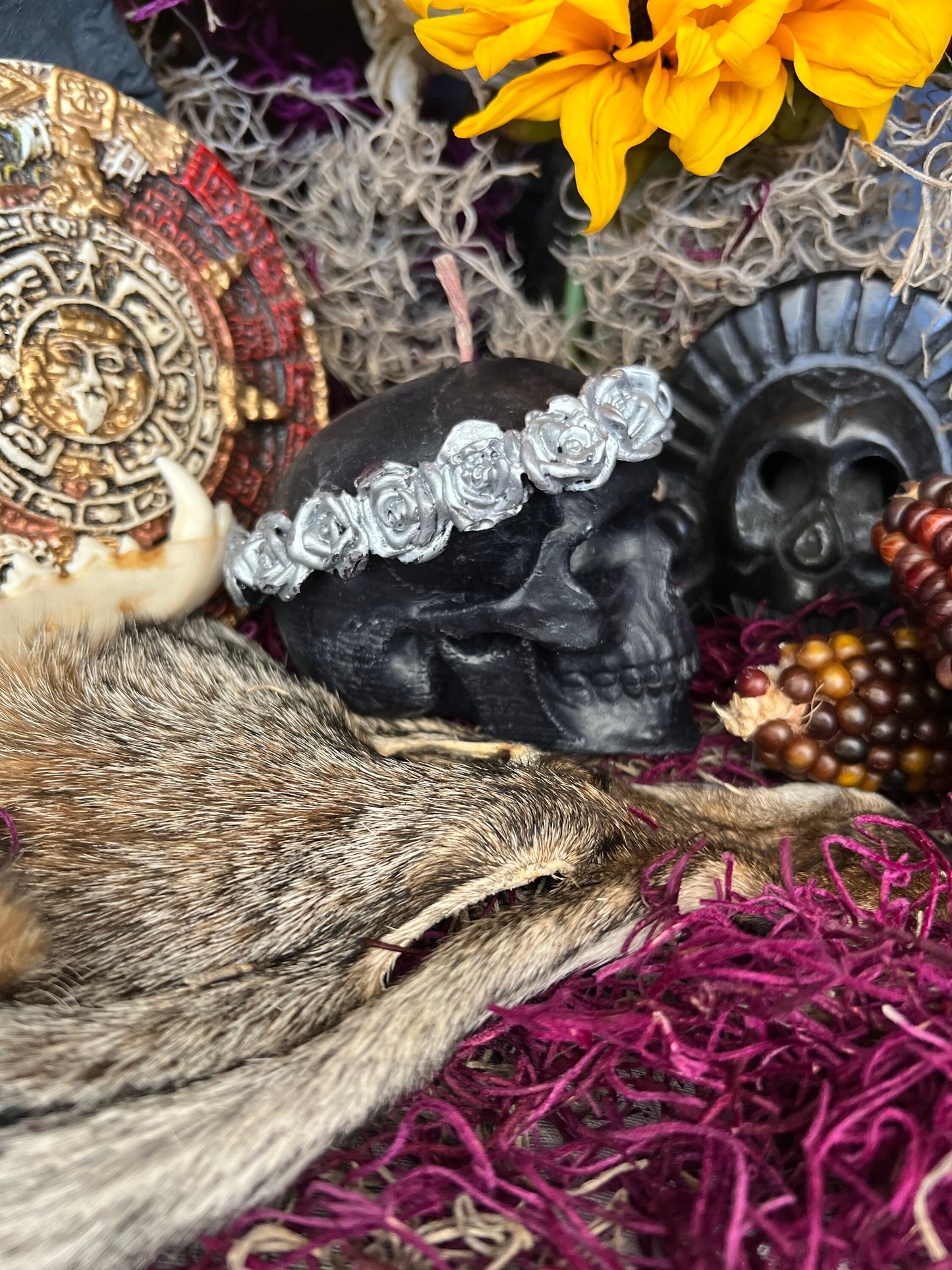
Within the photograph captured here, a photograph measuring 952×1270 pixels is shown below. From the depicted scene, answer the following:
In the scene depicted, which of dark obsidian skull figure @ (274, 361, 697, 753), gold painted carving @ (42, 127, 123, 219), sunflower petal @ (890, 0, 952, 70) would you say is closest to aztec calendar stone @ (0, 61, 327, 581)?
gold painted carving @ (42, 127, 123, 219)

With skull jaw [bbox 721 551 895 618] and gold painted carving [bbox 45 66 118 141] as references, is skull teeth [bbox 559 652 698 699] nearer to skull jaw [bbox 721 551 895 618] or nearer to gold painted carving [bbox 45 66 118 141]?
skull jaw [bbox 721 551 895 618]

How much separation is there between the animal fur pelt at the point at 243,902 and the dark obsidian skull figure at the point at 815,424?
0.64 feet

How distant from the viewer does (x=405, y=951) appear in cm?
43

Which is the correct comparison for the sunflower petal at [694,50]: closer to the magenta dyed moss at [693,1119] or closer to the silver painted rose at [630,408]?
the silver painted rose at [630,408]

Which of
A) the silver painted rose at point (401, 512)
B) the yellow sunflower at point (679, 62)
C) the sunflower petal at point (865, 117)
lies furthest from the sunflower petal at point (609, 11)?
the silver painted rose at point (401, 512)

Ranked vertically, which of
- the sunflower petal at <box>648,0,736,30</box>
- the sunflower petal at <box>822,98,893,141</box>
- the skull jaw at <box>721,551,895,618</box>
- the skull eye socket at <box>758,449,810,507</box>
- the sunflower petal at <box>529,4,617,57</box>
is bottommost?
the skull jaw at <box>721,551,895,618</box>

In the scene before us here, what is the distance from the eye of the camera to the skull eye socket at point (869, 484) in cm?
67

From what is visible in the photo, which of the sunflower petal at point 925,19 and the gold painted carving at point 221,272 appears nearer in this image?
the sunflower petal at point 925,19

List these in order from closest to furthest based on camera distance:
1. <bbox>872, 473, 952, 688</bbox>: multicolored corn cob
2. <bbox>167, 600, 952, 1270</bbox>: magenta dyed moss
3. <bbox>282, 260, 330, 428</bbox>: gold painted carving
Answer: <bbox>167, 600, 952, 1270</bbox>: magenta dyed moss
<bbox>872, 473, 952, 688</bbox>: multicolored corn cob
<bbox>282, 260, 330, 428</bbox>: gold painted carving

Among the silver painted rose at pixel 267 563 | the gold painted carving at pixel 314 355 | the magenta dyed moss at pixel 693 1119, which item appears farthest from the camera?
the gold painted carving at pixel 314 355

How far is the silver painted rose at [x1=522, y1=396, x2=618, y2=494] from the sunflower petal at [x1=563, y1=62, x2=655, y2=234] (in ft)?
0.44

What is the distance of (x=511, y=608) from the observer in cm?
58

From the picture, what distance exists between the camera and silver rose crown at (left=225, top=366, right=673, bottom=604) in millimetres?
543

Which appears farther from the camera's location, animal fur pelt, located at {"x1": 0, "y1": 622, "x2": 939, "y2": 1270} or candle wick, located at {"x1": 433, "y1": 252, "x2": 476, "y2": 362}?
candle wick, located at {"x1": 433, "y1": 252, "x2": 476, "y2": 362}
